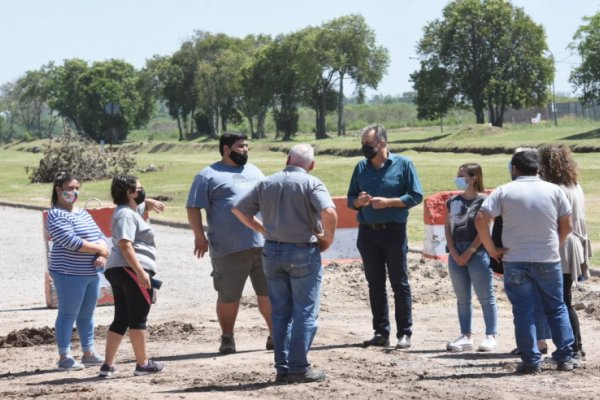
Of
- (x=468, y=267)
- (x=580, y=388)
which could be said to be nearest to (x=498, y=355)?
(x=468, y=267)

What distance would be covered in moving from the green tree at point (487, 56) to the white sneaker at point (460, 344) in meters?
90.2

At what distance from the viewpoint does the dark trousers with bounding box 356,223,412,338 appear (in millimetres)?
10539

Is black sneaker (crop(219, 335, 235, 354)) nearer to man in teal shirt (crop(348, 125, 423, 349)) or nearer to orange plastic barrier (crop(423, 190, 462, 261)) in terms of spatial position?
man in teal shirt (crop(348, 125, 423, 349))

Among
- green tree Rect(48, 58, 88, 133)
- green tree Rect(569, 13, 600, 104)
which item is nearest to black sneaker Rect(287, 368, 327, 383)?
green tree Rect(569, 13, 600, 104)

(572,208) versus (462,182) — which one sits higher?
(462,182)

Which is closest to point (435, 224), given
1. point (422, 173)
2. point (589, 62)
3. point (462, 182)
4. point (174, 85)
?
point (462, 182)

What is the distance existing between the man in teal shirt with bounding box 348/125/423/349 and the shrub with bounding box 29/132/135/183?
1381 inches

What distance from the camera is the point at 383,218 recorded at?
34.4ft

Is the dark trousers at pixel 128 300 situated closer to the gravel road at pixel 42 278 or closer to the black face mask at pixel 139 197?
the black face mask at pixel 139 197

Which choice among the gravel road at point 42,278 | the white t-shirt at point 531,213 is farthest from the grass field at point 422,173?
the white t-shirt at point 531,213

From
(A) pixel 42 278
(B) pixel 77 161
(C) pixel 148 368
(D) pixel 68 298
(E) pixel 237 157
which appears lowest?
(A) pixel 42 278

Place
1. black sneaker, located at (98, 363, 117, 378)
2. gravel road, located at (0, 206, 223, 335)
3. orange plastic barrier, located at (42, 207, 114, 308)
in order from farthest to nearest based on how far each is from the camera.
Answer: orange plastic barrier, located at (42, 207, 114, 308)
gravel road, located at (0, 206, 223, 335)
black sneaker, located at (98, 363, 117, 378)

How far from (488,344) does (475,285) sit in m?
0.51

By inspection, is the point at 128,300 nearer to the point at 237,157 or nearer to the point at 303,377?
the point at 303,377
